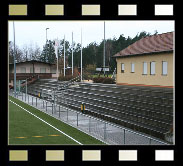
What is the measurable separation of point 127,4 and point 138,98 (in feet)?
43.7

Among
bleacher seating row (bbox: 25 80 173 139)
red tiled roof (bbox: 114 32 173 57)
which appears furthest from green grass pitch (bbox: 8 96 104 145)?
red tiled roof (bbox: 114 32 173 57)

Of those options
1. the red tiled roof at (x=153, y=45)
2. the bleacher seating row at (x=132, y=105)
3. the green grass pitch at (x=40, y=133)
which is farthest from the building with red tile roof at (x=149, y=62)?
the green grass pitch at (x=40, y=133)

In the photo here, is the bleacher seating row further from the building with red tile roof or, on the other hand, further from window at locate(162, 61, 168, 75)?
window at locate(162, 61, 168, 75)

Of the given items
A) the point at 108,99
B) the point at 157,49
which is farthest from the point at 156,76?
the point at 108,99

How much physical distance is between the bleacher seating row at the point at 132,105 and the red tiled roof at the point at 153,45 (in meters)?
2.20

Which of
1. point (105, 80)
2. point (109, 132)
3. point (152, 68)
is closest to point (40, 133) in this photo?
point (109, 132)

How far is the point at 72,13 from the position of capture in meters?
5.16

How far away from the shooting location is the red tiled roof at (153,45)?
681 inches

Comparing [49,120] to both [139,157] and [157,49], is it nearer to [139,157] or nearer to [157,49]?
[157,49]

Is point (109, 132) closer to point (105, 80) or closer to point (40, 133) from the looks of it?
point (40, 133)

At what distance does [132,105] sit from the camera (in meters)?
18.5

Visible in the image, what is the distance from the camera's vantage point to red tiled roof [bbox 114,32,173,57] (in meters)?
17.3

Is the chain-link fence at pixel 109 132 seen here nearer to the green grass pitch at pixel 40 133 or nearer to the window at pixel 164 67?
the green grass pitch at pixel 40 133
